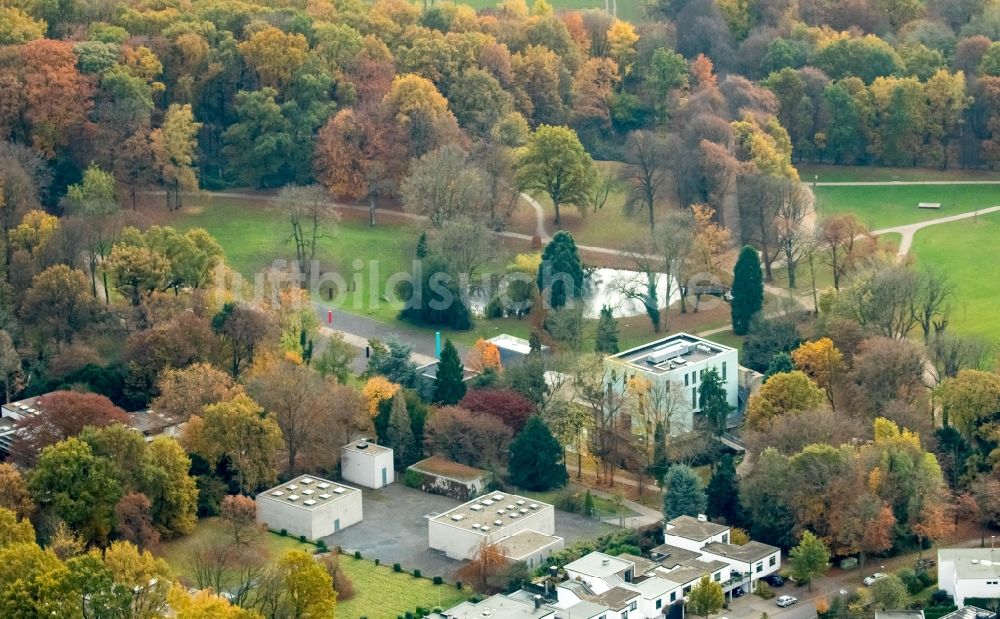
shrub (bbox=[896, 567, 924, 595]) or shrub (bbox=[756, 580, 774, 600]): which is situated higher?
shrub (bbox=[896, 567, 924, 595])

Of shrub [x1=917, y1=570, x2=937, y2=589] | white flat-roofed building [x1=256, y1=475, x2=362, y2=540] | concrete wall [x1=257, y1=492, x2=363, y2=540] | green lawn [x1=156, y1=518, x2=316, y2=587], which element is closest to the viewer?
shrub [x1=917, y1=570, x2=937, y2=589]

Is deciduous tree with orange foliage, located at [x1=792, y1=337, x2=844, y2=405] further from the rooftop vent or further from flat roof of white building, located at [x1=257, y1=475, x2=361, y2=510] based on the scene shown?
flat roof of white building, located at [x1=257, y1=475, x2=361, y2=510]

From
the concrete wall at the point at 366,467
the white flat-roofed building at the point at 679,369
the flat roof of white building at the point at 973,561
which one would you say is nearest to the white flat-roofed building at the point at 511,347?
the white flat-roofed building at the point at 679,369

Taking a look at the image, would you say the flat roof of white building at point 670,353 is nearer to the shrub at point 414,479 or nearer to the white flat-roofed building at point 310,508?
the shrub at point 414,479

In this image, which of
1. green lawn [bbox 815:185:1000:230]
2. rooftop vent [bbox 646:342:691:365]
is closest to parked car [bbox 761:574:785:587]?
rooftop vent [bbox 646:342:691:365]

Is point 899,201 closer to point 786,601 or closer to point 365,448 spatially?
point 365,448

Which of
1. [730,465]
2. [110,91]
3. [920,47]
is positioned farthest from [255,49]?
[730,465]

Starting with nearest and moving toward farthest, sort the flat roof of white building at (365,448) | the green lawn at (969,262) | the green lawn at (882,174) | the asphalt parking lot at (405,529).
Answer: the asphalt parking lot at (405,529)
the flat roof of white building at (365,448)
the green lawn at (969,262)
the green lawn at (882,174)
